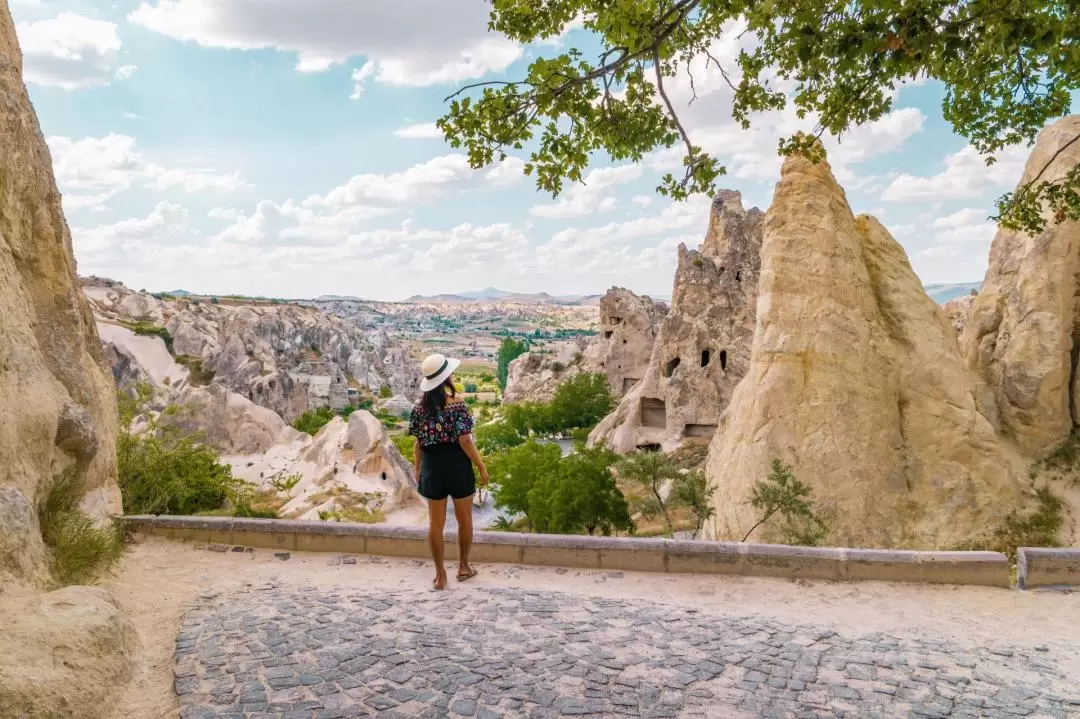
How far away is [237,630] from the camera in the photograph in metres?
5.00

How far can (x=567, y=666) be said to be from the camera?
14.5ft

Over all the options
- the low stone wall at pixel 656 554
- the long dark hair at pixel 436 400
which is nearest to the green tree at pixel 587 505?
the low stone wall at pixel 656 554

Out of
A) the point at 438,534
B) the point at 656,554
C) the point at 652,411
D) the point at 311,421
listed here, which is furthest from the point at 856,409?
the point at 311,421

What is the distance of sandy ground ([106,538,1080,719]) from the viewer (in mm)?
5156

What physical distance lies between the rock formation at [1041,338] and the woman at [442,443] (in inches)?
658

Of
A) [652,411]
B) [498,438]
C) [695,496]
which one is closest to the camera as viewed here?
[695,496]

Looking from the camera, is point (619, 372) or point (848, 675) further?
point (619, 372)

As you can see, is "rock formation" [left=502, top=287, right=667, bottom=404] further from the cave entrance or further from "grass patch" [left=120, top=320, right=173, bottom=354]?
"grass patch" [left=120, top=320, right=173, bottom=354]

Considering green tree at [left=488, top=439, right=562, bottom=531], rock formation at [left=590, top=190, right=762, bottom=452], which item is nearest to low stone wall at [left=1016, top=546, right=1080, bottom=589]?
green tree at [left=488, top=439, right=562, bottom=531]

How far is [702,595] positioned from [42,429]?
530cm

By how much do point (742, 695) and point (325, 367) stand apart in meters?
79.5

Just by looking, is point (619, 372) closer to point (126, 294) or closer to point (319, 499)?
point (319, 499)

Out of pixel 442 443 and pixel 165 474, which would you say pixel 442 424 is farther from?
pixel 165 474

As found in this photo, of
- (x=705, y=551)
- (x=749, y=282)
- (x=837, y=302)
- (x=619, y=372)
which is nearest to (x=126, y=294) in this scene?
(x=619, y=372)
